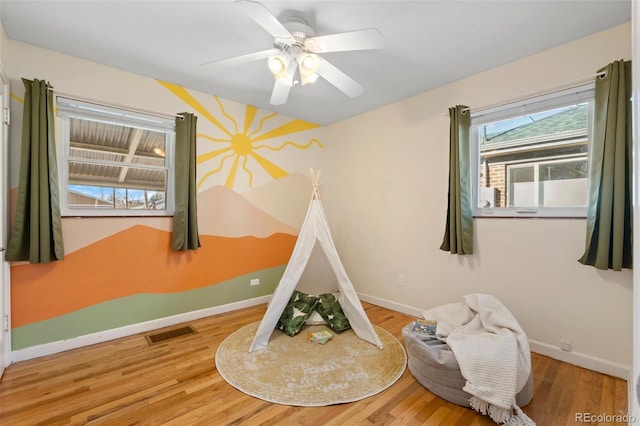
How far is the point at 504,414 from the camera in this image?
1639 mm

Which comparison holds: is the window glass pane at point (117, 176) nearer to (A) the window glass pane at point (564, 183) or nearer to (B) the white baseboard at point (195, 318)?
(B) the white baseboard at point (195, 318)

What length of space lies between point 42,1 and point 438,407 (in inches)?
145

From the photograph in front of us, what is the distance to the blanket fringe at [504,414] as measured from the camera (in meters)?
1.62

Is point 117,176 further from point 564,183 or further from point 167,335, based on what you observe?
point 564,183

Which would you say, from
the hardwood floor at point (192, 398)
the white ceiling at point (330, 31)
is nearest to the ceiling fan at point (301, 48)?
the white ceiling at point (330, 31)

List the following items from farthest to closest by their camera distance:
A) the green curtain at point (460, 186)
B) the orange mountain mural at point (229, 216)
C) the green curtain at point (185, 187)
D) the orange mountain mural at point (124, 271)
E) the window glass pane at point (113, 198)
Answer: the orange mountain mural at point (229, 216)
the green curtain at point (185, 187)
the green curtain at point (460, 186)
the window glass pane at point (113, 198)
the orange mountain mural at point (124, 271)

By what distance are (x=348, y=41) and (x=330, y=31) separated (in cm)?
49

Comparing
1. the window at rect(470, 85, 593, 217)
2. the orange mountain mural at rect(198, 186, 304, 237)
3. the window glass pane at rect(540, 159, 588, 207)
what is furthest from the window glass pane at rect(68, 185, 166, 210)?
the window glass pane at rect(540, 159, 588, 207)

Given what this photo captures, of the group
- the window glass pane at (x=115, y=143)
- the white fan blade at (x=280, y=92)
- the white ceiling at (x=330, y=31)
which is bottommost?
the window glass pane at (x=115, y=143)

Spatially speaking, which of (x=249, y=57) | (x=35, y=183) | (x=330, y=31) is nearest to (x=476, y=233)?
(x=330, y=31)

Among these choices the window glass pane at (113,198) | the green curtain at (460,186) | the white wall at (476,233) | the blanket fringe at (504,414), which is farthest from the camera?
the green curtain at (460,186)

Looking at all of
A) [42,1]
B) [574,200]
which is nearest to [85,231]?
[42,1]

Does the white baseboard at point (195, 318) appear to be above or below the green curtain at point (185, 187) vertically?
below

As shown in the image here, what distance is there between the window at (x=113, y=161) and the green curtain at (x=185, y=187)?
17 centimetres
